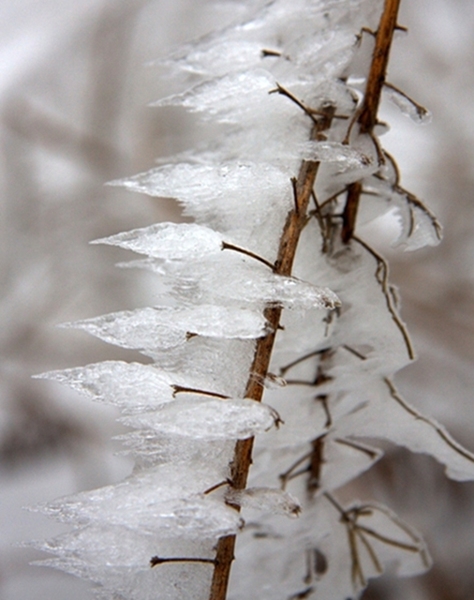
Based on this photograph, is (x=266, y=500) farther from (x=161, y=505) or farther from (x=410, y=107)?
(x=410, y=107)

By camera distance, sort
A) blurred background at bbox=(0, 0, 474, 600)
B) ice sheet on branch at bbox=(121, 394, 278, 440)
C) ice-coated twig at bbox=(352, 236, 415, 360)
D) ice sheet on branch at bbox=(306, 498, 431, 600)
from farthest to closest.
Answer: blurred background at bbox=(0, 0, 474, 600) → ice sheet on branch at bbox=(306, 498, 431, 600) → ice-coated twig at bbox=(352, 236, 415, 360) → ice sheet on branch at bbox=(121, 394, 278, 440)

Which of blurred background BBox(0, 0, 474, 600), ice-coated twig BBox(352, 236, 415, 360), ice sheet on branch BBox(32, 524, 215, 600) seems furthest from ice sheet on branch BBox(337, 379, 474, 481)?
blurred background BBox(0, 0, 474, 600)

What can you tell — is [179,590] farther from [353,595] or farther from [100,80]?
[100,80]

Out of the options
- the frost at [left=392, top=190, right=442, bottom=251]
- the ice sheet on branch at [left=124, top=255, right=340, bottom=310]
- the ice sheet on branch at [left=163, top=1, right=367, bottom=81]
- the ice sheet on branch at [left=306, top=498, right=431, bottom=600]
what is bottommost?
the ice sheet on branch at [left=306, top=498, right=431, bottom=600]

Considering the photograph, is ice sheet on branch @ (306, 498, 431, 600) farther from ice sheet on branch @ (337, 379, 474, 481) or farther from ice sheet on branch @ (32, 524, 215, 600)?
ice sheet on branch @ (32, 524, 215, 600)

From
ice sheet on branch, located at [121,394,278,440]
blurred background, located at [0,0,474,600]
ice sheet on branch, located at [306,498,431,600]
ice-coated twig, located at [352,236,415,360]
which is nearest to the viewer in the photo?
ice sheet on branch, located at [121,394,278,440]

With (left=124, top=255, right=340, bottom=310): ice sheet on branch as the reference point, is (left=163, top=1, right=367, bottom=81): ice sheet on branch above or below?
above
